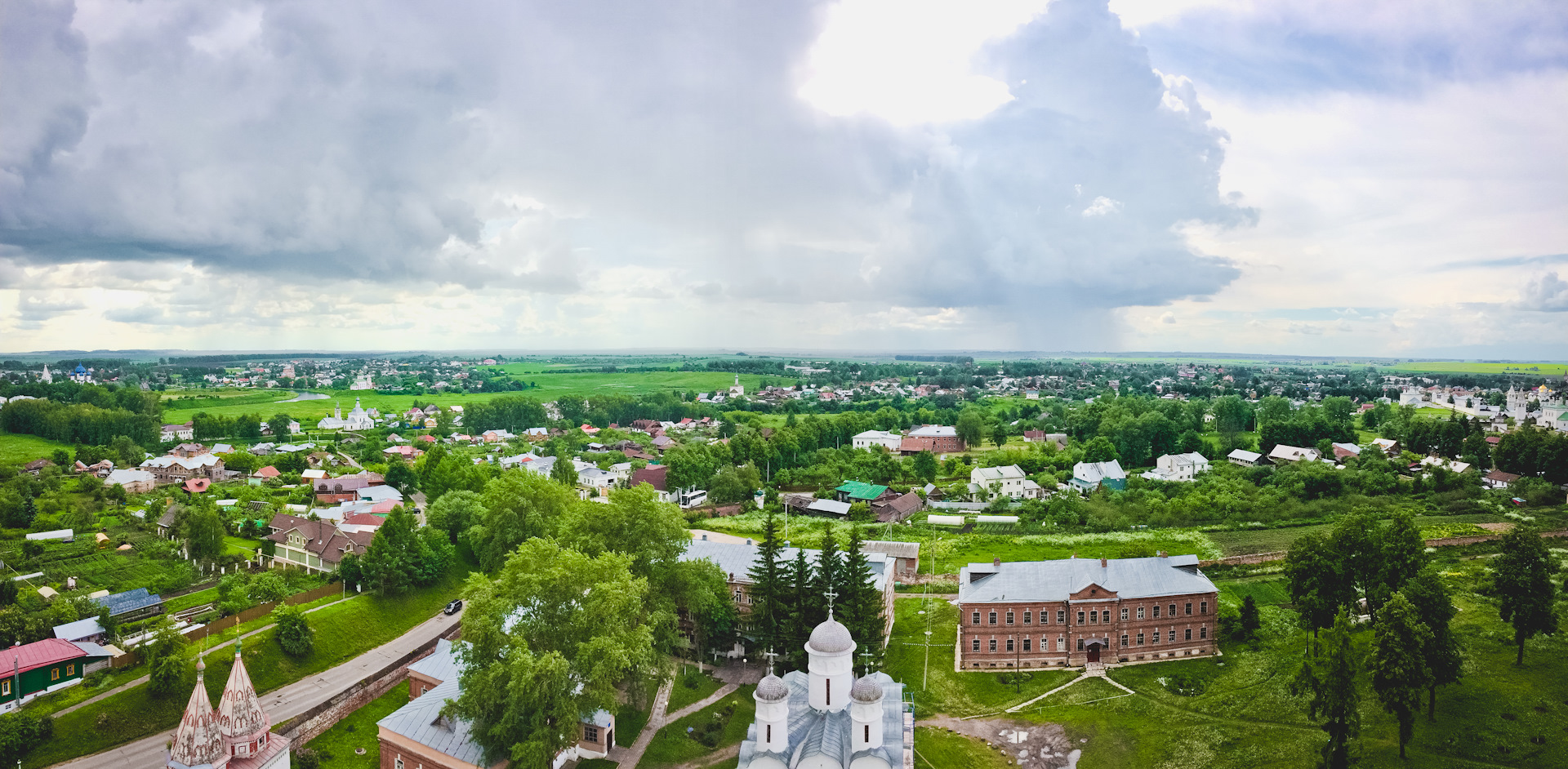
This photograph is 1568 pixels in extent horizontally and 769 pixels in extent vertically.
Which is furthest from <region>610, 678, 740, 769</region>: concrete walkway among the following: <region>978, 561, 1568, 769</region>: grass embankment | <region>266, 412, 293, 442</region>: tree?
<region>266, 412, 293, 442</region>: tree

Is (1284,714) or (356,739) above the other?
(1284,714)

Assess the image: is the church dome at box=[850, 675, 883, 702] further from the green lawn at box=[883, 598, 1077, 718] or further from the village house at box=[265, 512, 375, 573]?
the village house at box=[265, 512, 375, 573]

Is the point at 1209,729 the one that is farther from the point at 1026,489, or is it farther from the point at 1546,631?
the point at 1026,489

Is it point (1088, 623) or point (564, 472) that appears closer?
point (1088, 623)

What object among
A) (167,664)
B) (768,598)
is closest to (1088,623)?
(768,598)

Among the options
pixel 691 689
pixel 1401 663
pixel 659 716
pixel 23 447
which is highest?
pixel 1401 663

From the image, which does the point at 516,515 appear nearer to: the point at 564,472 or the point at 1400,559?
the point at 564,472

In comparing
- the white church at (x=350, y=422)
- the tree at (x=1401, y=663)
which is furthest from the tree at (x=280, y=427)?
the tree at (x=1401, y=663)

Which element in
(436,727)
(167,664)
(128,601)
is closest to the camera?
(436,727)
